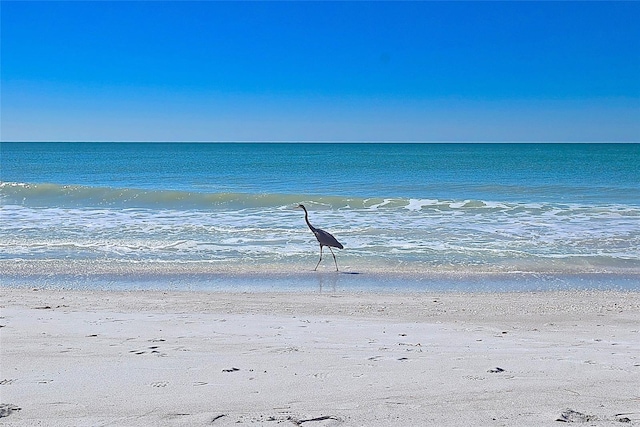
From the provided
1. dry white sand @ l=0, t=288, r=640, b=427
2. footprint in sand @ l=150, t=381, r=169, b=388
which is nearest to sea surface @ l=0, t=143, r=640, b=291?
dry white sand @ l=0, t=288, r=640, b=427

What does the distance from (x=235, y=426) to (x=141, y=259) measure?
29.1 feet

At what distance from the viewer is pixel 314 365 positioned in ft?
16.5

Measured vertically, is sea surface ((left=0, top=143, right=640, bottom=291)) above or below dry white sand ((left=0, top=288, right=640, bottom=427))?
below

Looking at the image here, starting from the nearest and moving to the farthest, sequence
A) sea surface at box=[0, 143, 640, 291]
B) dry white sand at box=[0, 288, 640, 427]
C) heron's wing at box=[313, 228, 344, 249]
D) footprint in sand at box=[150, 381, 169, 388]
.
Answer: dry white sand at box=[0, 288, 640, 427] < footprint in sand at box=[150, 381, 169, 388] < sea surface at box=[0, 143, 640, 291] < heron's wing at box=[313, 228, 344, 249]

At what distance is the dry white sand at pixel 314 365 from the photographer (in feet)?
13.2

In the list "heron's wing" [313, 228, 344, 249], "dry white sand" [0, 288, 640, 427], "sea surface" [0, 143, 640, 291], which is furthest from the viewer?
"heron's wing" [313, 228, 344, 249]

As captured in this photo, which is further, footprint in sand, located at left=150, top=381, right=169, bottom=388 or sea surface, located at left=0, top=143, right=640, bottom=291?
sea surface, located at left=0, top=143, right=640, bottom=291

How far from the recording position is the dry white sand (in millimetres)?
4020

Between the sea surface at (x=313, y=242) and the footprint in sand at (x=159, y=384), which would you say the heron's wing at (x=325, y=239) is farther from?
the footprint in sand at (x=159, y=384)

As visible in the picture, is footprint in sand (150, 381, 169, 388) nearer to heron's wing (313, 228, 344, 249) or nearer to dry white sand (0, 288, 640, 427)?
dry white sand (0, 288, 640, 427)

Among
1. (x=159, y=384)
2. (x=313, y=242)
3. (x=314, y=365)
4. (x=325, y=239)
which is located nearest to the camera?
(x=159, y=384)

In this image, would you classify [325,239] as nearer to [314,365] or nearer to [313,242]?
[313,242]

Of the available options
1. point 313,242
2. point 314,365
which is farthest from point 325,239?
point 314,365

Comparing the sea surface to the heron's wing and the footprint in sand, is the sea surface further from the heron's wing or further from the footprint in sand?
the footprint in sand
